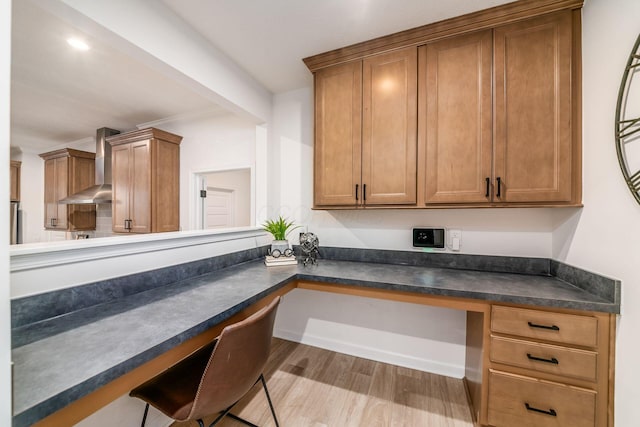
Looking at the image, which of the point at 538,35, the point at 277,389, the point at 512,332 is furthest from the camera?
the point at 277,389

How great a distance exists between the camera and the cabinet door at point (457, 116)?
151 cm

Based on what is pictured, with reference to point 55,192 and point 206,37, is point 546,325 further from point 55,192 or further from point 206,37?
point 55,192

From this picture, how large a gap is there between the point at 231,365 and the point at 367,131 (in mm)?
1618

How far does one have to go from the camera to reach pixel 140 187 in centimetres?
295

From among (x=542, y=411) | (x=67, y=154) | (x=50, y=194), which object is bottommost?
(x=542, y=411)

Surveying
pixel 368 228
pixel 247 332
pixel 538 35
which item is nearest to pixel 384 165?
pixel 368 228

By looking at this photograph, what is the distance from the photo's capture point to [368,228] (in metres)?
2.13

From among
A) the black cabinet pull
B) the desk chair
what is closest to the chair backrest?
the desk chair

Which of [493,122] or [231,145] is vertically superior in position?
[231,145]

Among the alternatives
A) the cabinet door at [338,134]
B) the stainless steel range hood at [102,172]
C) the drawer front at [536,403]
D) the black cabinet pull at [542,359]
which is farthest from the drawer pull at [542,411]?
the stainless steel range hood at [102,172]

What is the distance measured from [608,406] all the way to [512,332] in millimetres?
436

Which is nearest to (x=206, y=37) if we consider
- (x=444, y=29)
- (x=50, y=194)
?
(x=444, y=29)

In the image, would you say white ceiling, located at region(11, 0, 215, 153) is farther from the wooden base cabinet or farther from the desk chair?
the wooden base cabinet

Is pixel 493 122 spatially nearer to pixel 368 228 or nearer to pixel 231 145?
pixel 368 228
